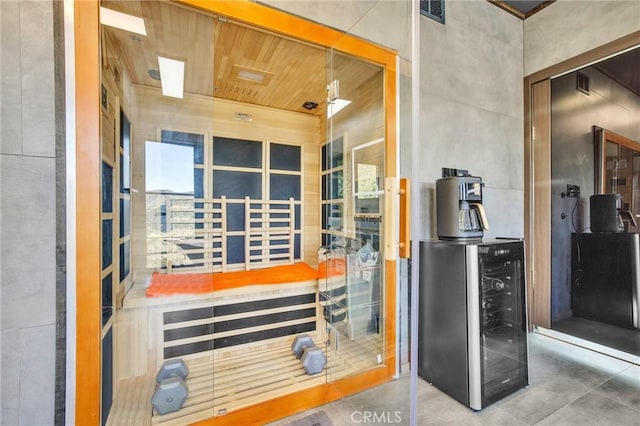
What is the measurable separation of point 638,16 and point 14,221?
3.95 metres

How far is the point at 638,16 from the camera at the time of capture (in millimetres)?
2018

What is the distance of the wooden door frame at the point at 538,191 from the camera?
259cm

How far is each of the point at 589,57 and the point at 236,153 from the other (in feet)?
11.3

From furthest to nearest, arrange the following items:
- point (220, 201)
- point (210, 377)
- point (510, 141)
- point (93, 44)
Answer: point (220, 201) < point (510, 141) < point (210, 377) < point (93, 44)

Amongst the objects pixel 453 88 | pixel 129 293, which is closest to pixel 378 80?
pixel 453 88

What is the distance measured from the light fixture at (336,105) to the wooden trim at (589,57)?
194 cm

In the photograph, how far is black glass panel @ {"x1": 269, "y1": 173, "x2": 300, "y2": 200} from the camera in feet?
11.6

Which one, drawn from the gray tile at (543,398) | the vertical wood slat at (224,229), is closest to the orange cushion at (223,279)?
the vertical wood slat at (224,229)

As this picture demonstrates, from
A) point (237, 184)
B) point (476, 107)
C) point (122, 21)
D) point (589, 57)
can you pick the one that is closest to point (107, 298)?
point (122, 21)

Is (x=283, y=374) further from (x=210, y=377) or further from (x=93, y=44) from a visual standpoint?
(x=93, y=44)

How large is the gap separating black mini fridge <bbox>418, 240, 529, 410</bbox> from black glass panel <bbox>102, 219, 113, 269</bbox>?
1847 millimetres

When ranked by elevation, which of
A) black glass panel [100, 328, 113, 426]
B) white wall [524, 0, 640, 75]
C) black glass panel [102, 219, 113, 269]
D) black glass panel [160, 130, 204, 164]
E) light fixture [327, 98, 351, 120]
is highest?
white wall [524, 0, 640, 75]

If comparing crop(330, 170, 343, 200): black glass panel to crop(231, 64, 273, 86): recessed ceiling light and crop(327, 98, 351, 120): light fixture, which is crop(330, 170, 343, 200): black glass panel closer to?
crop(327, 98, 351, 120): light fixture

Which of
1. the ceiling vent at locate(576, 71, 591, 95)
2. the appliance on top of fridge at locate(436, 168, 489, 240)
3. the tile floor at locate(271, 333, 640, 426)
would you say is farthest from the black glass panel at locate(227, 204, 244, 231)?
the ceiling vent at locate(576, 71, 591, 95)
